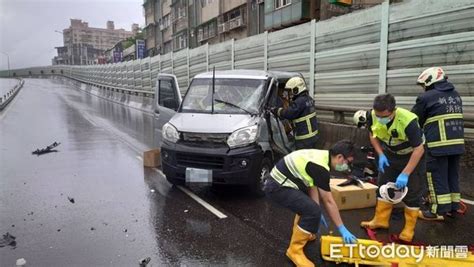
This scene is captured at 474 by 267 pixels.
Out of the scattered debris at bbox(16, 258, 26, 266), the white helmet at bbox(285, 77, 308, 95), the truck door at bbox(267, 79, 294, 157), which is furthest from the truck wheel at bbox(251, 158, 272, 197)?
the scattered debris at bbox(16, 258, 26, 266)

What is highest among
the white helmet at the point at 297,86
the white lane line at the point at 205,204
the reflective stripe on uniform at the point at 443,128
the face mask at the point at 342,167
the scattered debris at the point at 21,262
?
the white helmet at the point at 297,86

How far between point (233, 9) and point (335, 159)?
37.5 m

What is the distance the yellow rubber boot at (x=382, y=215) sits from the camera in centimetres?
497

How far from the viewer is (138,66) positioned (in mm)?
29781

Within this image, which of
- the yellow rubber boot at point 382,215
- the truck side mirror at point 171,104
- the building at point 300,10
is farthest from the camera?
the building at point 300,10

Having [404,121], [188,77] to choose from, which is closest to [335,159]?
[404,121]

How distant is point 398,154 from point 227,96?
3178mm

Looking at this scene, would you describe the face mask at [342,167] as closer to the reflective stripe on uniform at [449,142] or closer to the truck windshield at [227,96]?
the reflective stripe on uniform at [449,142]

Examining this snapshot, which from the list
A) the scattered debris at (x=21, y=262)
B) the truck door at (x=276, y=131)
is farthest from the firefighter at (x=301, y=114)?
the scattered debris at (x=21, y=262)

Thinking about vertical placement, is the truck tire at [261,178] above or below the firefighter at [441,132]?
below

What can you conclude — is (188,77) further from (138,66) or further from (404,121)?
(404,121)

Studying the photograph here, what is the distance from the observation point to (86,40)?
143m

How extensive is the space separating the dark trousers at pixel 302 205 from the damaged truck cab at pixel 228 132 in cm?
188

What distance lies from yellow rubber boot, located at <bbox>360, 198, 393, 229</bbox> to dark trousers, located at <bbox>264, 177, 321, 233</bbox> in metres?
1.25
